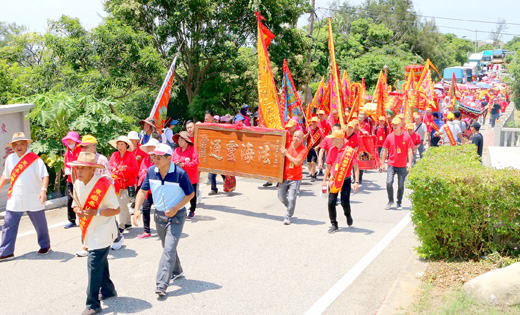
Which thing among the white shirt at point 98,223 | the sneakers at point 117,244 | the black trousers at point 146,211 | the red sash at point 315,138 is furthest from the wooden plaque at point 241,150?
the white shirt at point 98,223

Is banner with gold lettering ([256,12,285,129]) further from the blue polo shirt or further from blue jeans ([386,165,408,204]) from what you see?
the blue polo shirt

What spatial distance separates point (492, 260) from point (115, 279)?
4.42 metres

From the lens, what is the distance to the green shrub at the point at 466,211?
19.7 feet

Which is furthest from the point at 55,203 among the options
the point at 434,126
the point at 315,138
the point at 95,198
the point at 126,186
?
the point at 434,126

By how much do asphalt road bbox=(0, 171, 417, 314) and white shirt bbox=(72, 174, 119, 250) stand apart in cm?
76

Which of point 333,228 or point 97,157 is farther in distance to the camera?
point 333,228

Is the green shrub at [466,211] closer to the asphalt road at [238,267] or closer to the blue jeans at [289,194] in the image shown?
the asphalt road at [238,267]

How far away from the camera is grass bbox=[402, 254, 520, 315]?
484 cm

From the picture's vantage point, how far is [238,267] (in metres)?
6.64

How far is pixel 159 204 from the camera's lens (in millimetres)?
5742

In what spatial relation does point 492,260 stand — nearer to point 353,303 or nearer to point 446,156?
point 353,303

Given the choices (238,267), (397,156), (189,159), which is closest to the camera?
(238,267)

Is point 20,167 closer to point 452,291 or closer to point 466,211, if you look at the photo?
point 452,291

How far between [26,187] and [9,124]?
11.0ft
